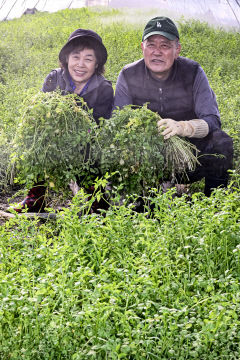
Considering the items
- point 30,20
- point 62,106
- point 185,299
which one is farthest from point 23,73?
point 185,299

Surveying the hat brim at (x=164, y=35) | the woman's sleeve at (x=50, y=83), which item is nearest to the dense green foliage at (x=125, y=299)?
the woman's sleeve at (x=50, y=83)

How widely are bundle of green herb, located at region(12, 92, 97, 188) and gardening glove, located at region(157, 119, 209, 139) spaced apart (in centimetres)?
56

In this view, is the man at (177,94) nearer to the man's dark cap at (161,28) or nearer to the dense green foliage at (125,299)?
the man's dark cap at (161,28)

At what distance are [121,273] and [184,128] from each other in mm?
1771

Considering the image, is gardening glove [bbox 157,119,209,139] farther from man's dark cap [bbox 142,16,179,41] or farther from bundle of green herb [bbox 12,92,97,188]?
man's dark cap [bbox 142,16,179,41]

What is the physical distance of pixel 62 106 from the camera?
157 inches

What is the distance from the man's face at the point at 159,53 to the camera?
14.8 ft

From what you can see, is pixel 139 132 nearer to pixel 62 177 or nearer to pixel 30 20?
pixel 62 177

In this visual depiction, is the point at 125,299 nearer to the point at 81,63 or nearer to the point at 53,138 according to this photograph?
the point at 53,138

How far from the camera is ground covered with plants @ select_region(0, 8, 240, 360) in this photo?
2564 millimetres

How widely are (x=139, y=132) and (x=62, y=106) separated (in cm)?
63

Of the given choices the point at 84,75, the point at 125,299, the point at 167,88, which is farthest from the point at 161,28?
the point at 125,299

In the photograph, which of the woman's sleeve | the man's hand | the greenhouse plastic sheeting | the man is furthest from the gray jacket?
the greenhouse plastic sheeting

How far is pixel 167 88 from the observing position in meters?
4.64
